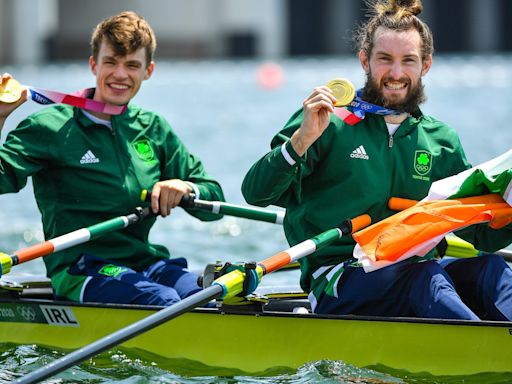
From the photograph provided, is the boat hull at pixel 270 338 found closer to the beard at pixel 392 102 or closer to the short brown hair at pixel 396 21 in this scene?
the beard at pixel 392 102

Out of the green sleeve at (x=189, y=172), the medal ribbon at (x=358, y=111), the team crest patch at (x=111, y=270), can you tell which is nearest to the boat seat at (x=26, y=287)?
the team crest patch at (x=111, y=270)

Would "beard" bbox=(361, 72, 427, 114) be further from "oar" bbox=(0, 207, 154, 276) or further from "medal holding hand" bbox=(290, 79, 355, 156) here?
"oar" bbox=(0, 207, 154, 276)

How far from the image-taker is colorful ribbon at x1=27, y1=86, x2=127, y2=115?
5855mm

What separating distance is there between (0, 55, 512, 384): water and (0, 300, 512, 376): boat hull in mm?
64

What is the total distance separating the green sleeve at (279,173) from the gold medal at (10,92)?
1.24 meters

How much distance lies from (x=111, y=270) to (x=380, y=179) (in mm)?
1494

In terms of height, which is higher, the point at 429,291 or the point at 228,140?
the point at 429,291

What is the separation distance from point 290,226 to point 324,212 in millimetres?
222

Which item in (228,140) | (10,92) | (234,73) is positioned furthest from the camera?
(234,73)

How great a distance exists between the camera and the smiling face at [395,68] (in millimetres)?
5203

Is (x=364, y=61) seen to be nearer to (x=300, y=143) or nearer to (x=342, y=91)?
(x=342, y=91)

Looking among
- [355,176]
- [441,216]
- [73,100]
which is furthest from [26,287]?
[441,216]

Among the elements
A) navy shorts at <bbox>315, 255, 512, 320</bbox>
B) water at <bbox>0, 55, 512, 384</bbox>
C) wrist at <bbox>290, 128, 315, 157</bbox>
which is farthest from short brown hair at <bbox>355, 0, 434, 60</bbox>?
water at <bbox>0, 55, 512, 384</bbox>

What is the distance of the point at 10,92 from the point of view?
18.2ft
